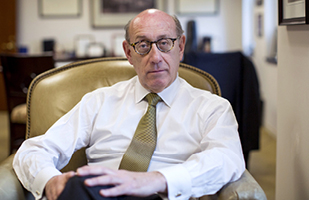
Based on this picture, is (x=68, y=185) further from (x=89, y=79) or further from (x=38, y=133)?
(x=89, y=79)

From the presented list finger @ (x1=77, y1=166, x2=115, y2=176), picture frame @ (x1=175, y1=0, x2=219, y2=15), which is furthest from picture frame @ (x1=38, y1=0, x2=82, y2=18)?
finger @ (x1=77, y1=166, x2=115, y2=176)

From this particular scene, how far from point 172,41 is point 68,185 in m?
0.72

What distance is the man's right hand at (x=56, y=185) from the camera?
3.47ft

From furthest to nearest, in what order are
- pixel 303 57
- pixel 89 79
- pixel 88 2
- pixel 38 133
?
pixel 88 2
pixel 89 79
pixel 38 133
pixel 303 57

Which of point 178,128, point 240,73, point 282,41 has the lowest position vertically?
point 178,128

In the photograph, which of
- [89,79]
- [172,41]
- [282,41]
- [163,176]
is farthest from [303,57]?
[89,79]

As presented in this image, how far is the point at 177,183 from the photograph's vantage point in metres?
1.05

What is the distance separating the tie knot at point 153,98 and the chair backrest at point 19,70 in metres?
1.75

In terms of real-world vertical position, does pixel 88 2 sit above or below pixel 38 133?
above

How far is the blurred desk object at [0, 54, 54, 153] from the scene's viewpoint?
2.84 meters

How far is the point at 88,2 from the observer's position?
516 centimetres

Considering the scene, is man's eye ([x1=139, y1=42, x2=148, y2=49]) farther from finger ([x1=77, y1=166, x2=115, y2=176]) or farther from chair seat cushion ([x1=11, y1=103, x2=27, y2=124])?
chair seat cushion ([x1=11, y1=103, x2=27, y2=124])

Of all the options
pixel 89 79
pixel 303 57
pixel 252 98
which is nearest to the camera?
pixel 303 57

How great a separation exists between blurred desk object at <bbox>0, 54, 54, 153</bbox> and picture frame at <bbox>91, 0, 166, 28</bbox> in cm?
246
